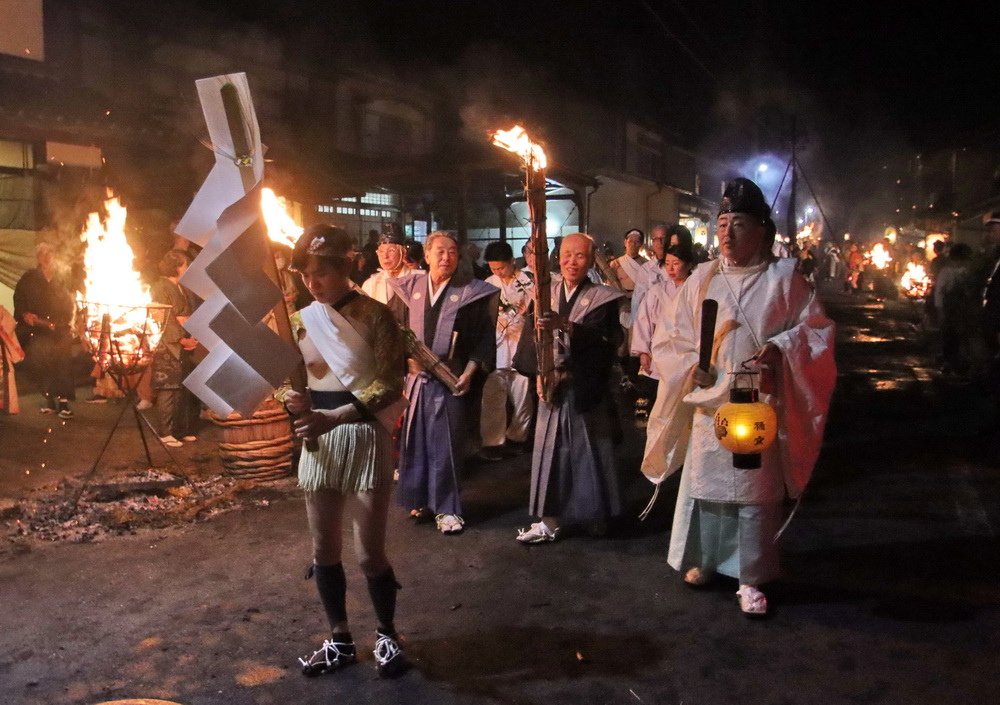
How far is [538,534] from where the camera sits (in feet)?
18.7

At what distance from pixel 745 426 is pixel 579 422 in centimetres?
180

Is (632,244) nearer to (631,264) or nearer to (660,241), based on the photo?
(631,264)

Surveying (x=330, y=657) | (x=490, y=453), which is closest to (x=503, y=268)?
(x=490, y=453)

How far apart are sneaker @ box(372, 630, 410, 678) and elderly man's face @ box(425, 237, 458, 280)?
280 centimetres

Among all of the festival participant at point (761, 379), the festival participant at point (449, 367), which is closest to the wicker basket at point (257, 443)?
the festival participant at point (449, 367)

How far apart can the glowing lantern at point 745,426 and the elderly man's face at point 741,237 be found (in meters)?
0.79

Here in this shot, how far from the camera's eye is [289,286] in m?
7.70

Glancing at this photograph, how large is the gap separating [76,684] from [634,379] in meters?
8.95

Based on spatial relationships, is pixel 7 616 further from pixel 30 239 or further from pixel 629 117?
pixel 629 117

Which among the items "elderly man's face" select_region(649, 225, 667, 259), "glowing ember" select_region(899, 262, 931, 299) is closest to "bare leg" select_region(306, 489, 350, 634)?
"elderly man's face" select_region(649, 225, 667, 259)

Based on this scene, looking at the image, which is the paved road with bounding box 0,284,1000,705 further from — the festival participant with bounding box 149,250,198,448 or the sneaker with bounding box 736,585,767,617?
the festival participant with bounding box 149,250,198,448

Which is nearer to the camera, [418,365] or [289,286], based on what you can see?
[418,365]

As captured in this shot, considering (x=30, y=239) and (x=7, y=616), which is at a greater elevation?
(x=30, y=239)

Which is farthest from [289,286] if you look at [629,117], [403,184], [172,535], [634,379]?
[629,117]
